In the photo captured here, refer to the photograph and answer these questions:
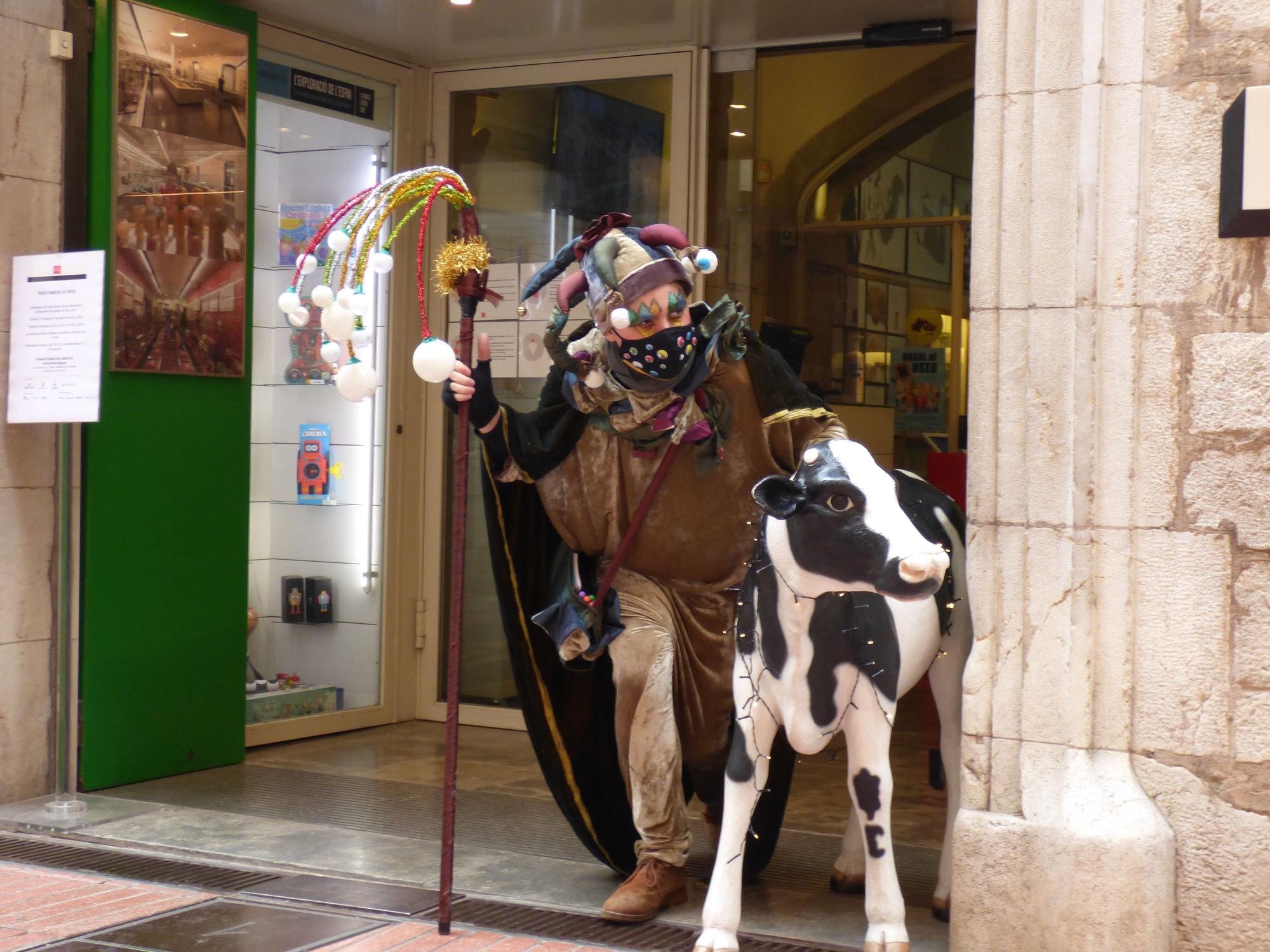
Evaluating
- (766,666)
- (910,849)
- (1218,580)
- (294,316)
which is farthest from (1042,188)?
(910,849)

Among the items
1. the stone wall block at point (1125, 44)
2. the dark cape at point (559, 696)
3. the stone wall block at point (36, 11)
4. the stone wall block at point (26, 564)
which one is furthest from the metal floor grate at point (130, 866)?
the stone wall block at point (1125, 44)

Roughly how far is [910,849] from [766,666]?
5.71ft

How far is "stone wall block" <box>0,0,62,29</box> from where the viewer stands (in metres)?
5.29

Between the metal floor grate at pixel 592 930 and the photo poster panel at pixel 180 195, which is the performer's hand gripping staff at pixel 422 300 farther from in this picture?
the photo poster panel at pixel 180 195

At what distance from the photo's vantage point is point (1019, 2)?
11.5ft

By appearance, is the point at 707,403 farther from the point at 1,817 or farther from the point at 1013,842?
the point at 1,817

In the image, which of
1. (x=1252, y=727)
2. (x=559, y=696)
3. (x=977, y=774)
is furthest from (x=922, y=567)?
(x=559, y=696)

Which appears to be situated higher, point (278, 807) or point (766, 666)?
point (766, 666)

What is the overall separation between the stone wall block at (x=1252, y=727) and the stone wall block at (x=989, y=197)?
109cm

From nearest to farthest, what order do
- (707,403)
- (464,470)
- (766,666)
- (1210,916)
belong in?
(1210,916)
(766,666)
(464,470)
(707,403)

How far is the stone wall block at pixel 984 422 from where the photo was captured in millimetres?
3490

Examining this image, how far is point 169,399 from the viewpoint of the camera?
5.82m

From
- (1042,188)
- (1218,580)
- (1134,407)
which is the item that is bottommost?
(1218,580)

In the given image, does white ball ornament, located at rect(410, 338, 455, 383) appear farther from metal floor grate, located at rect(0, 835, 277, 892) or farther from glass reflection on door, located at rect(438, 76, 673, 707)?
glass reflection on door, located at rect(438, 76, 673, 707)
